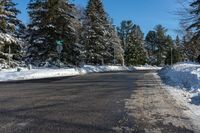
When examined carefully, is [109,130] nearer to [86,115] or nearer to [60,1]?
[86,115]

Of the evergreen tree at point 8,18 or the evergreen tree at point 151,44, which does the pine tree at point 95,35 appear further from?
the evergreen tree at point 151,44

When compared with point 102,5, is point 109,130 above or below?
below

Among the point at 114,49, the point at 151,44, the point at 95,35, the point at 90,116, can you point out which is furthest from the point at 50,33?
the point at 151,44

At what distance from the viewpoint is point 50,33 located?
148ft

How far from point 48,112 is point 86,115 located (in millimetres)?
994

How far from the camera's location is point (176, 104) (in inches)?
435

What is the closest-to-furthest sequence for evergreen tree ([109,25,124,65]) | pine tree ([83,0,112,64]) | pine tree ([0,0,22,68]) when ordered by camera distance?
pine tree ([0,0,22,68]), pine tree ([83,0,112,64]), evergreen tree ([109,25,124,65])

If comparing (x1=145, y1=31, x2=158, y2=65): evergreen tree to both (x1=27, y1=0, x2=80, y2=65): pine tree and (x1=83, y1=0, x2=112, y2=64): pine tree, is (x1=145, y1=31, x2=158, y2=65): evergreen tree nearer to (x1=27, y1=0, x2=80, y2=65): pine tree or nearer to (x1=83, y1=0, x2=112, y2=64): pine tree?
(x1=83, y1=0, x2=112, y2=64): pine tree

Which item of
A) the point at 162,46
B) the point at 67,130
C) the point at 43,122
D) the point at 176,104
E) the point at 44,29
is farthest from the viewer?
the point at 162,46

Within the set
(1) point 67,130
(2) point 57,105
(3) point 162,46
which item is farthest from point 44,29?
(3) point 162,46

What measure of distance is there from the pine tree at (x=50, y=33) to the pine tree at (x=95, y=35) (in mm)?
14922

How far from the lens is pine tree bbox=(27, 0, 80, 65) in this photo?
44.5m

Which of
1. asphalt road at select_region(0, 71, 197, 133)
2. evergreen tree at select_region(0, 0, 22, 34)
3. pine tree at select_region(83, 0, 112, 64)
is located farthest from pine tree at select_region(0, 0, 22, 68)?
asphalt road at select_region(0, 71, 197, 133)

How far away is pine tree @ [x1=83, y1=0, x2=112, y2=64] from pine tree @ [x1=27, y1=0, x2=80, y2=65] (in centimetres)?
1492
